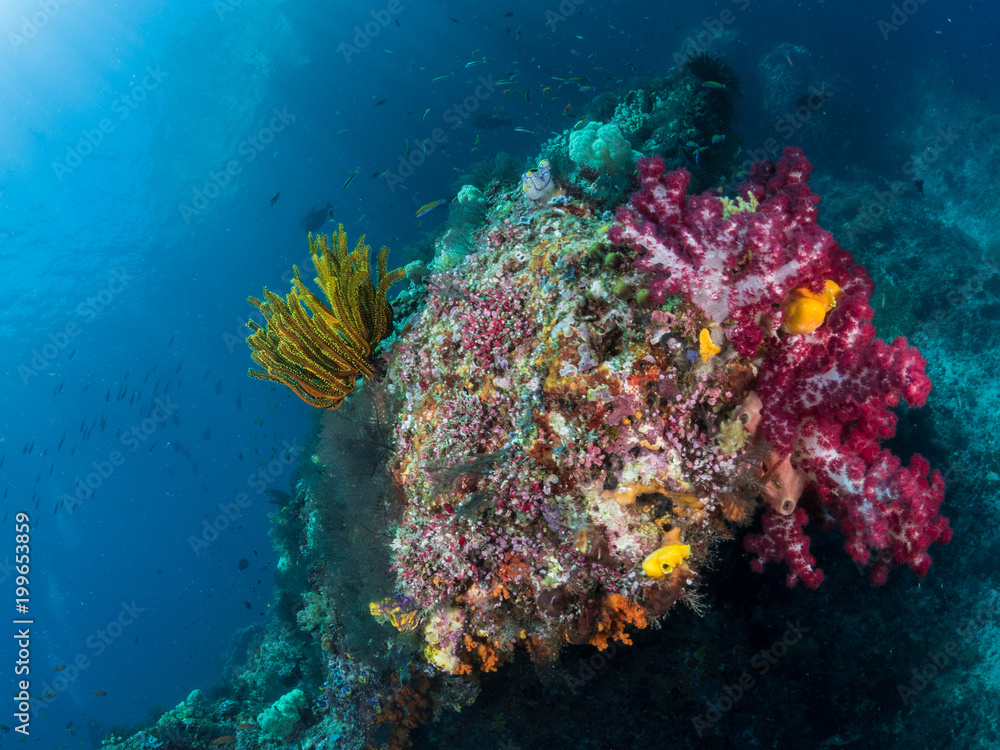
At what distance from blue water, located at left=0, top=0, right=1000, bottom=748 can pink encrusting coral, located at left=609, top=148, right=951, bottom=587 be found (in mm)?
21078

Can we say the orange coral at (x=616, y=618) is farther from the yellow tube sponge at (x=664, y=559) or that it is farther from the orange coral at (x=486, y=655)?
the orange coral at (x=486, y=655)

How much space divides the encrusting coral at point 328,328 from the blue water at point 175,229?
19729mm

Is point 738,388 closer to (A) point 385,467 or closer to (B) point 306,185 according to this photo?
(A) point 385,467

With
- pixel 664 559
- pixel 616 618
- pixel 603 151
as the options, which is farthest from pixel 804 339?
pixel 603 151

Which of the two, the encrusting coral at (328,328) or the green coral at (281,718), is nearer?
the encrusting coral at (328,328)

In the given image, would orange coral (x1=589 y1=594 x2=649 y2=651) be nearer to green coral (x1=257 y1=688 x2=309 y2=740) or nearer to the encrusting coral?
the encrusting coral

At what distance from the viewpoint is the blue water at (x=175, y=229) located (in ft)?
89.9

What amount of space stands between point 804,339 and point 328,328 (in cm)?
455

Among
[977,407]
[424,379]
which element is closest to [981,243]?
[977,407]

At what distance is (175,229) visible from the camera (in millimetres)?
47531

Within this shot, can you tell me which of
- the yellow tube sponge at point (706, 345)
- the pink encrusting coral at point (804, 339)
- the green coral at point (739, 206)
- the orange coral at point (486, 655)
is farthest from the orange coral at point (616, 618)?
the green coral at point (739, 206)

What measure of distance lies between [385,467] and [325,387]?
4.05ft

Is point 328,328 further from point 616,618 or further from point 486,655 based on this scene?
point 616,618

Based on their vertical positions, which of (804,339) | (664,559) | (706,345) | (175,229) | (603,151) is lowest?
(664,559)
